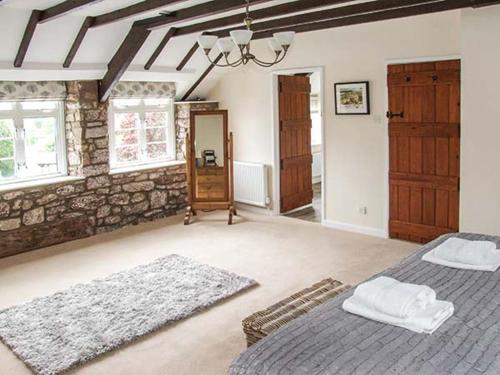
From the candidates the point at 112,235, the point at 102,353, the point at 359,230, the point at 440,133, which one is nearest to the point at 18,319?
the point at 102,353

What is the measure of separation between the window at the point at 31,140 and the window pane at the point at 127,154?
83 centimetres

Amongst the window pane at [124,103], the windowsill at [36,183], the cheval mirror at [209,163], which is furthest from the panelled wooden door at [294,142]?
the windowsill at [36,183]

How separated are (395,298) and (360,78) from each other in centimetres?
422

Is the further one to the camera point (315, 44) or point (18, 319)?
point (315, 44)

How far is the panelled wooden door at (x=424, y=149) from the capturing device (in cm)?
548

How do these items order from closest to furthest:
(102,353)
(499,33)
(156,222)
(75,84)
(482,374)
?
(482,374) → (102,353) → (499,33) → (75,84) → (156,222)

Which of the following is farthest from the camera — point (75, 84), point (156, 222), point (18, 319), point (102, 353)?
point (156, 222)

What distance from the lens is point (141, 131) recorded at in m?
7.41

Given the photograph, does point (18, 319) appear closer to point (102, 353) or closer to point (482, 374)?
point (102, 353)

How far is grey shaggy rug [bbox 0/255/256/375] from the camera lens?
3.58 metres

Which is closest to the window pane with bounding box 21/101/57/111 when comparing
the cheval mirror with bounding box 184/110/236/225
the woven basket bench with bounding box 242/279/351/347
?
the cheval mirror with bounding box 184/110/236/225

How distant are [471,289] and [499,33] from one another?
283cm

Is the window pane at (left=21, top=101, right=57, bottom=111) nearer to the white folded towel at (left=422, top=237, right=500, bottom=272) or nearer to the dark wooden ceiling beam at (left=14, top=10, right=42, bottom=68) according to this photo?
the dark wooden ceiling beam at (left=14, top=10, right=42, bottom=68)

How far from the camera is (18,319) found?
4.09 metres
